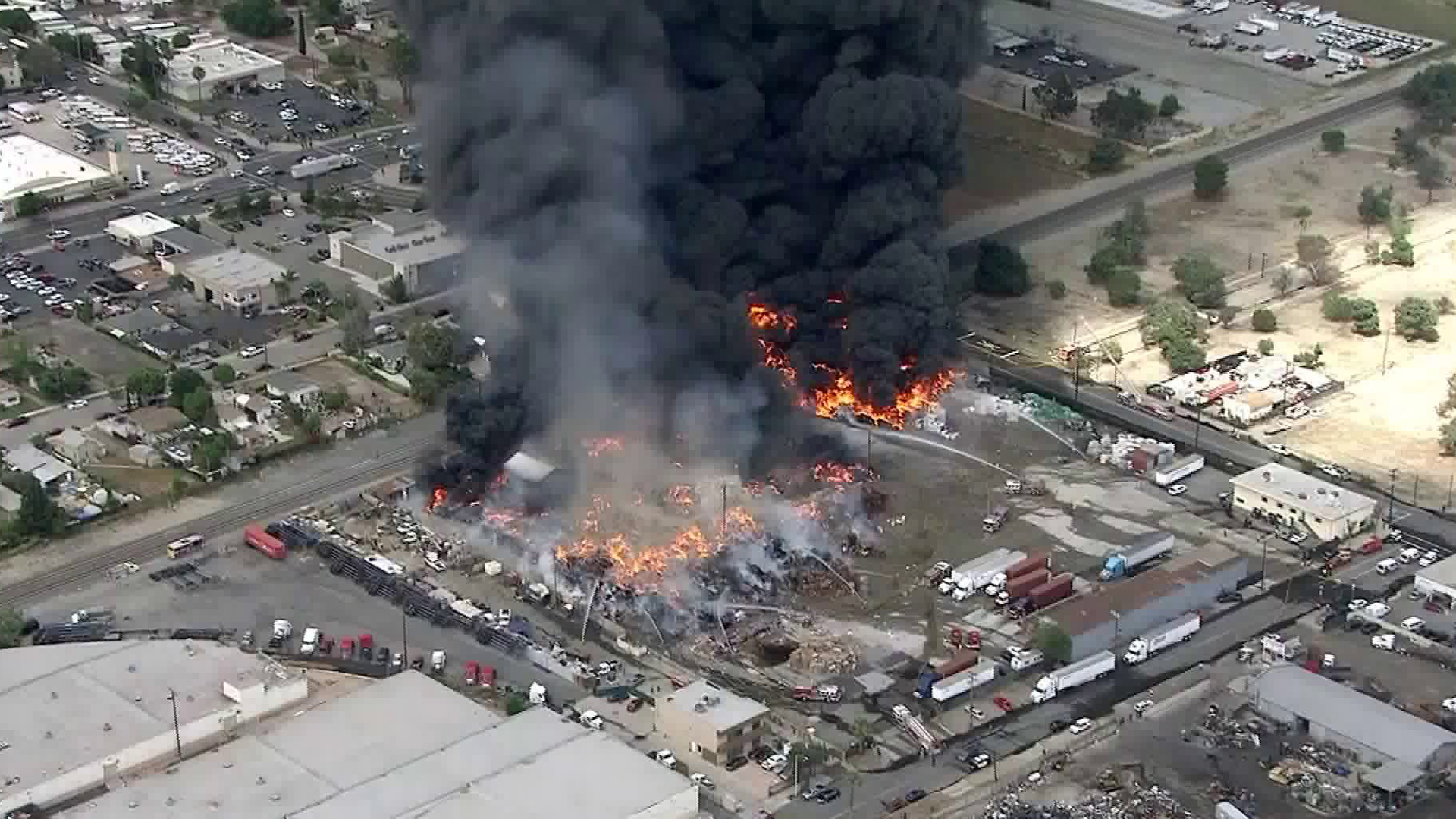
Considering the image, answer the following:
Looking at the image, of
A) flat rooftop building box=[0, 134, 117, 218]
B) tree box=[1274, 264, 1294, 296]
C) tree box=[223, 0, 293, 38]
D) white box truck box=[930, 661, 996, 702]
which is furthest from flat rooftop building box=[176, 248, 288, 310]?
tree box=[1274, 264, 1294, 296]

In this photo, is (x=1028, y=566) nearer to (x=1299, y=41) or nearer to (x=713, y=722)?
(x=713, y=722)

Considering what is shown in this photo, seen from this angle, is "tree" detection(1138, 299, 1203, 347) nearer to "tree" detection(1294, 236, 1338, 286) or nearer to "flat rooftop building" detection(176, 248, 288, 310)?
"tree" detection(1294, 236, 1338, 286)

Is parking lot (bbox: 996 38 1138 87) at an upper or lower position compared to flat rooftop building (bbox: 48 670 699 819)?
lower

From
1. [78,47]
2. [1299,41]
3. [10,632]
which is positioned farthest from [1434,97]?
[10,632]

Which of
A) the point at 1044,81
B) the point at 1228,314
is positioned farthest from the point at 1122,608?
the point at 1044,81

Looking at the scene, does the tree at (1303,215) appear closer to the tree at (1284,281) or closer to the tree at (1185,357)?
the tree at (1284,281)

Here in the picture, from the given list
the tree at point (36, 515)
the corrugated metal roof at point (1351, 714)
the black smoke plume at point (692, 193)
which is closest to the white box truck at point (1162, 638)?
the corrugated metal roof at point (1351, 714)
